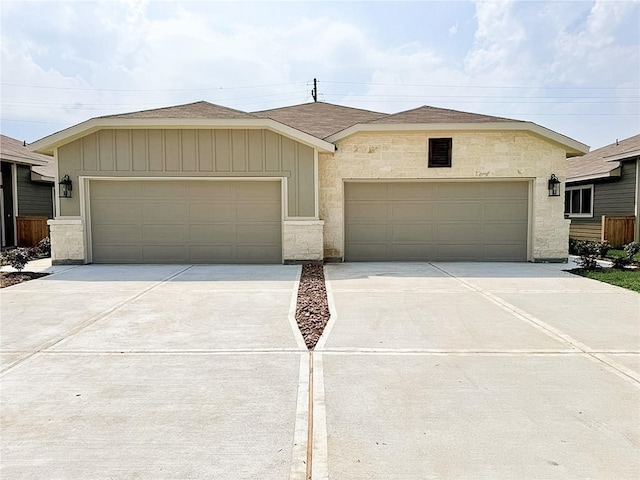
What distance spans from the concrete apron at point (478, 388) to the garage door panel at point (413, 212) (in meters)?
4.52

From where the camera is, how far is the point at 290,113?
14555mm

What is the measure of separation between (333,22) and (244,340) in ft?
27.5

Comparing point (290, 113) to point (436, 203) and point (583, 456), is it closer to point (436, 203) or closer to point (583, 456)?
point (436, 203)

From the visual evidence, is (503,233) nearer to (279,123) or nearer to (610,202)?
(279,123)

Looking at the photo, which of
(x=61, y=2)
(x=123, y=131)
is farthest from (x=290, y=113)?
(x=61, y=2)

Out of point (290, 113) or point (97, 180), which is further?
point (290, 113)

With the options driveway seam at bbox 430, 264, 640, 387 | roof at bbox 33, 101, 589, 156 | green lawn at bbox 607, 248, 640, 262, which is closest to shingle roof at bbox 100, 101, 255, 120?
roof at bbox 33, 101, 589, 156

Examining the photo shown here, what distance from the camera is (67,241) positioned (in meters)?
10.1

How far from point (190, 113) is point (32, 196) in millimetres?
8574

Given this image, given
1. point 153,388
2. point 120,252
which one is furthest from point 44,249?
point 153,388

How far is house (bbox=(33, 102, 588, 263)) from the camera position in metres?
9.98

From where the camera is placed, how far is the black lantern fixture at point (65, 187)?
9969 millimetres

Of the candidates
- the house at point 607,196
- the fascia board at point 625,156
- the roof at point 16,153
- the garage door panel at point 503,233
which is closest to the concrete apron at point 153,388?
the garage door panel at point 503,233

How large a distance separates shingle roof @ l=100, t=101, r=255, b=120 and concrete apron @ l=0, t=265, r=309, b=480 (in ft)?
16.6
